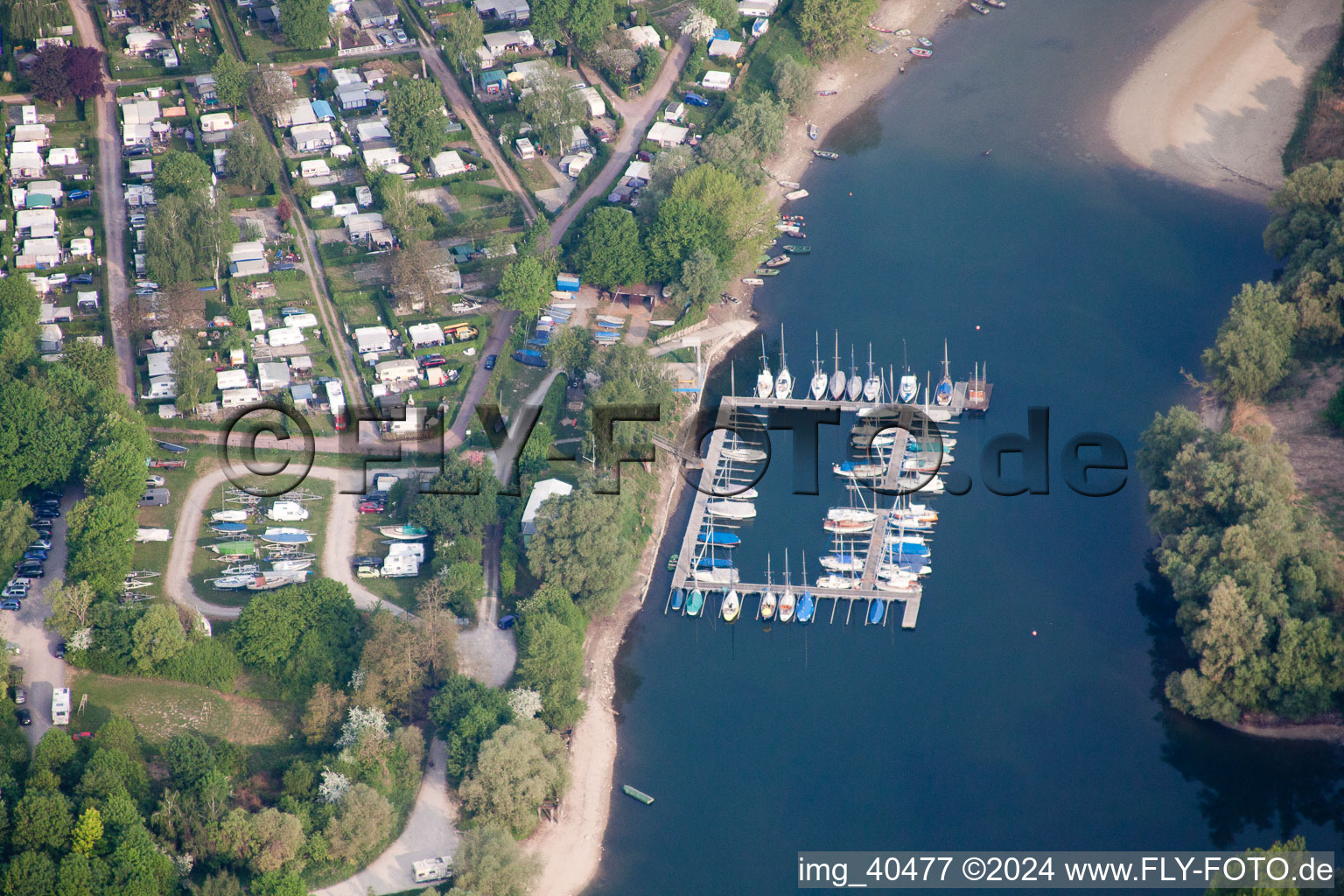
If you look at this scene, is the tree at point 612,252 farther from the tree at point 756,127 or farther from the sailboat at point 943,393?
the sailboat at point 943,393

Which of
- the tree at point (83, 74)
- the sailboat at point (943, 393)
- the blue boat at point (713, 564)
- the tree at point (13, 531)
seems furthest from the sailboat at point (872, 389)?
the tree at point (83, 74)

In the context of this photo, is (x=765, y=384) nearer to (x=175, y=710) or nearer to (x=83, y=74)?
(x=175, y=710)

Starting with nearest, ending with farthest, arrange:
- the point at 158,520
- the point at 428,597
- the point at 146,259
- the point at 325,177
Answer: the point at 428,597, the point at 158,520, the point at 146,259, the point at 325,177

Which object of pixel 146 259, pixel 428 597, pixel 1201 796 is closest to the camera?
pixel 1201 796

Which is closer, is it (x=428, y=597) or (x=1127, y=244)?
(x=428, y=597)

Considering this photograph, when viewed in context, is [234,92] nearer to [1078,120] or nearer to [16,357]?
[16,357]

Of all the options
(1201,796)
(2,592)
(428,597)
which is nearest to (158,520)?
(2,592)

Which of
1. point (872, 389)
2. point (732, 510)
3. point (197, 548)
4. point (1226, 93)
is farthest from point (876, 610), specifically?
point (1226, 93)
